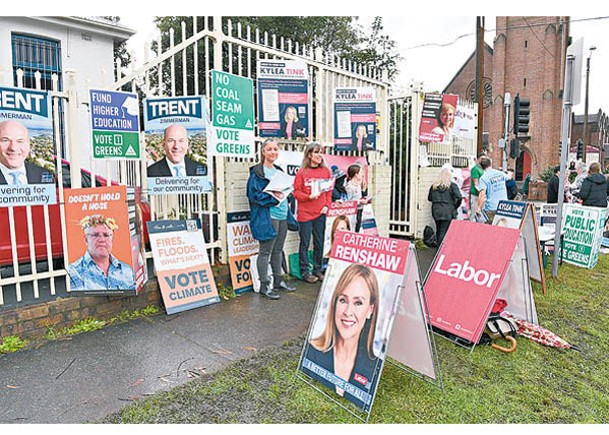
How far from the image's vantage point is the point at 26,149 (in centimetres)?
410

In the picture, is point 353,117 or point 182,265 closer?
point 182,265

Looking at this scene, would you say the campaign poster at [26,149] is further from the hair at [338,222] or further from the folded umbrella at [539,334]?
the folded umbrella at [539,334]

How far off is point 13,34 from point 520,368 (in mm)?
14797

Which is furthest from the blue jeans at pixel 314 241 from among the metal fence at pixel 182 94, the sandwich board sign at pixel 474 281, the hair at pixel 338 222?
the sandwich board sign at pixel 474 281

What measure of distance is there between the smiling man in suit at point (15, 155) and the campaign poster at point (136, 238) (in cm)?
86

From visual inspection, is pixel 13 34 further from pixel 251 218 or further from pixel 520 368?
pixel 520 368

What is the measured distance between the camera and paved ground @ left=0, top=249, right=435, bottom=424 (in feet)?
10.3

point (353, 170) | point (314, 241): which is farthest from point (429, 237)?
point (314, 241)

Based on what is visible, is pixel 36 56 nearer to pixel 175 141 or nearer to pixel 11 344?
pixel 175 141

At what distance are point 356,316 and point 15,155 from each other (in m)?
3.29

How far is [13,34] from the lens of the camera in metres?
12.8

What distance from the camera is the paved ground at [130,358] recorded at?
3135 millimetres

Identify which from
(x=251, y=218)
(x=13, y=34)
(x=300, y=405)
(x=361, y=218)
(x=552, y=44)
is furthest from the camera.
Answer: (x=552, y=44)

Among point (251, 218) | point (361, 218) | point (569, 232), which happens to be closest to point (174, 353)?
point (251, 218)
